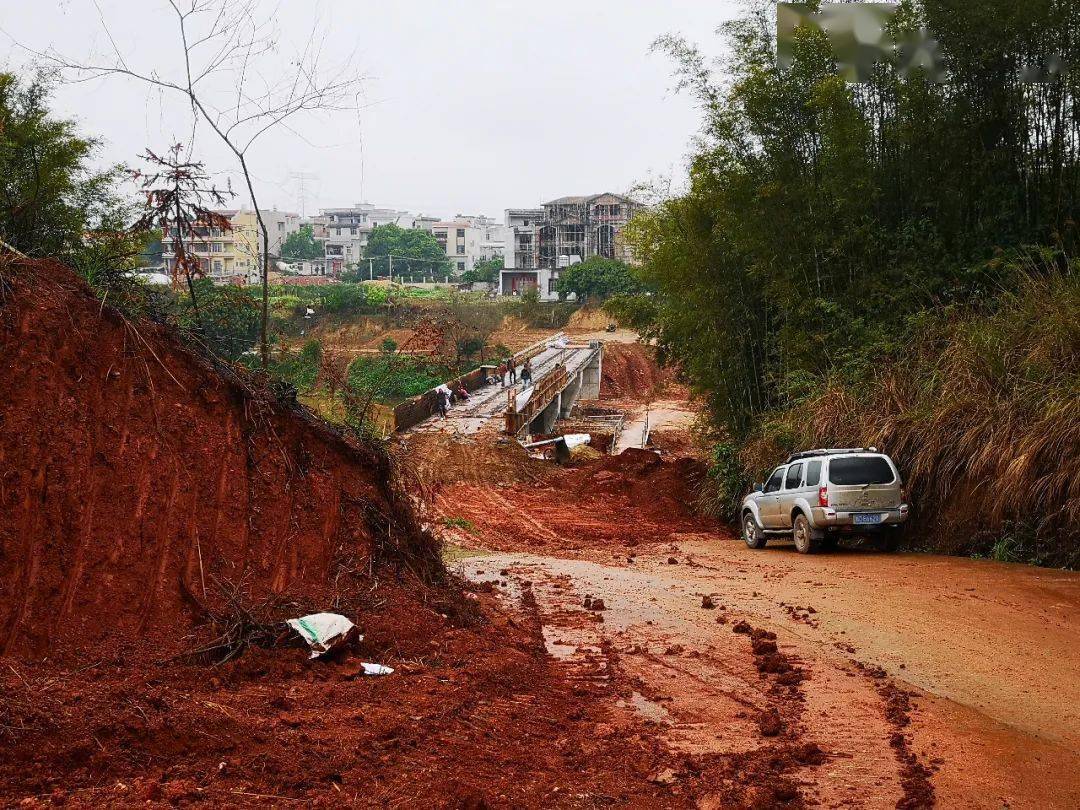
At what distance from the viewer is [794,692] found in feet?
26.6

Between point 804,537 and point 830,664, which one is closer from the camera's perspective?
point 830,664

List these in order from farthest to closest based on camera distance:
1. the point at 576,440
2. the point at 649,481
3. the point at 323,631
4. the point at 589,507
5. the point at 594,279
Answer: the point at 594,279 → the point at 576,440 → the point at 649,481 → the point at 589,507 → the point at 323,631

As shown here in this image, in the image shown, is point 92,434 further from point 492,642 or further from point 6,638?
point 492,642

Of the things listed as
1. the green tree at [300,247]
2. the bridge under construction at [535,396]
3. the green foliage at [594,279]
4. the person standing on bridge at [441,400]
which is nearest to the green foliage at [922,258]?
the bridge under construction at [535,396]

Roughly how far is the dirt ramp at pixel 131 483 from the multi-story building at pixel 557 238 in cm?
10110

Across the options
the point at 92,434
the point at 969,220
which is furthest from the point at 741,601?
the point at 969,220

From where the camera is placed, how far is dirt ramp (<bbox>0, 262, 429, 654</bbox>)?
6.38m

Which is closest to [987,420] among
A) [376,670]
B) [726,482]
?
[726,482]

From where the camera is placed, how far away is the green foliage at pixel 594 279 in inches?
3319

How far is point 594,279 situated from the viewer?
280 feet

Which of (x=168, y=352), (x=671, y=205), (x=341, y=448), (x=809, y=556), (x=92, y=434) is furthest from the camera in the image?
(x=671, y=205)

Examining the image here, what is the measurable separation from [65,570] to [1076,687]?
7.43 metres

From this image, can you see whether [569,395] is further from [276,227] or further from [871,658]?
[276,227]

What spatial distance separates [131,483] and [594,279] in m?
79.4
